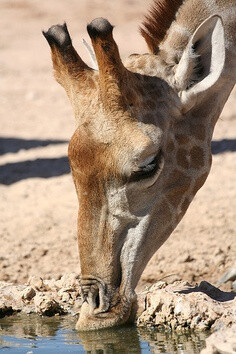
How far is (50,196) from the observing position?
38.7ft

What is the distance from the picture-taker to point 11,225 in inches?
434

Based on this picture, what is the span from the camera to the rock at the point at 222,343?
5.86 m

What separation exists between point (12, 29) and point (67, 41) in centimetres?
1472

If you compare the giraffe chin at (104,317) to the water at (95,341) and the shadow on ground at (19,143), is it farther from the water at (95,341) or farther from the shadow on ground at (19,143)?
the shadow on ground at (19,143)

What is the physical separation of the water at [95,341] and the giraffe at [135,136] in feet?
0.50

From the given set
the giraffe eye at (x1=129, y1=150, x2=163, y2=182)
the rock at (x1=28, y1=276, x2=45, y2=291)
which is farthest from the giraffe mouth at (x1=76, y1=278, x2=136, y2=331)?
the rock at (x1=28, y1=276, x2=45, y2=291)

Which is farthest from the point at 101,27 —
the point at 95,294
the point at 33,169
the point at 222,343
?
the point at 33,169

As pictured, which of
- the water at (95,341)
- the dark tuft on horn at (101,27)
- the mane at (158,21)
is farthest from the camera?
the mane at (158,21)

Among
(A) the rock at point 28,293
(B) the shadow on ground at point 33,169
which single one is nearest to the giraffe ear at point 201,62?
(A) the rock at point 28,293

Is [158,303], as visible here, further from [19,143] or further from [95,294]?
[19,143]

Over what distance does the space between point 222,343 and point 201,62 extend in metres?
2.21

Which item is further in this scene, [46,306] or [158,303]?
[46,306]

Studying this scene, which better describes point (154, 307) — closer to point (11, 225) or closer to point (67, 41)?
point (67, 41)

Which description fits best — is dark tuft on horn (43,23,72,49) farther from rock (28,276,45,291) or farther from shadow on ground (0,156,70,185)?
shadow on ground (0,156,70,185)
